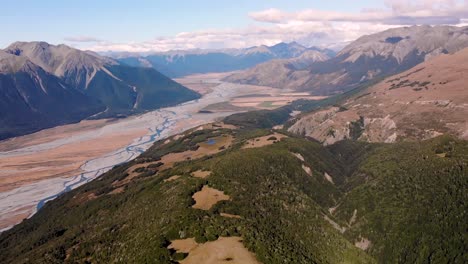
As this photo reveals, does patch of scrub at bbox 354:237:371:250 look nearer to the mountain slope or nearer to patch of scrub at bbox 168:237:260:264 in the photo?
the mountain slope

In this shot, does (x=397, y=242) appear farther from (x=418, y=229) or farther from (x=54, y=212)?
(x=54, y=212)

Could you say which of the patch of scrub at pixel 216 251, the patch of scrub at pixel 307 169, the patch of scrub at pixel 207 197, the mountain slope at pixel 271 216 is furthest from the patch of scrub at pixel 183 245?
the patch of scrub at pixel 307 169

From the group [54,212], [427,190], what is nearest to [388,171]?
[427,190]

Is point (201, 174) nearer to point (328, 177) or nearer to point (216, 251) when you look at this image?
point (328, 177)

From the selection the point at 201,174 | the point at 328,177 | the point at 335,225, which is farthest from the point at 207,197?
the point at 328,177

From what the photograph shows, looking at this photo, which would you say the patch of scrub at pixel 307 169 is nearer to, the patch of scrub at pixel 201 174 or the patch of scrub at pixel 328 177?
the patch of scrub at pixel 328 177

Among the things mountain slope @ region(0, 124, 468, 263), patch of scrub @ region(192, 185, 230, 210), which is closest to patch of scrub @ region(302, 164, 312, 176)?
mountain slope @ region(0, 124, 468, 263)

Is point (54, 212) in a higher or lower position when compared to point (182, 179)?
lower
